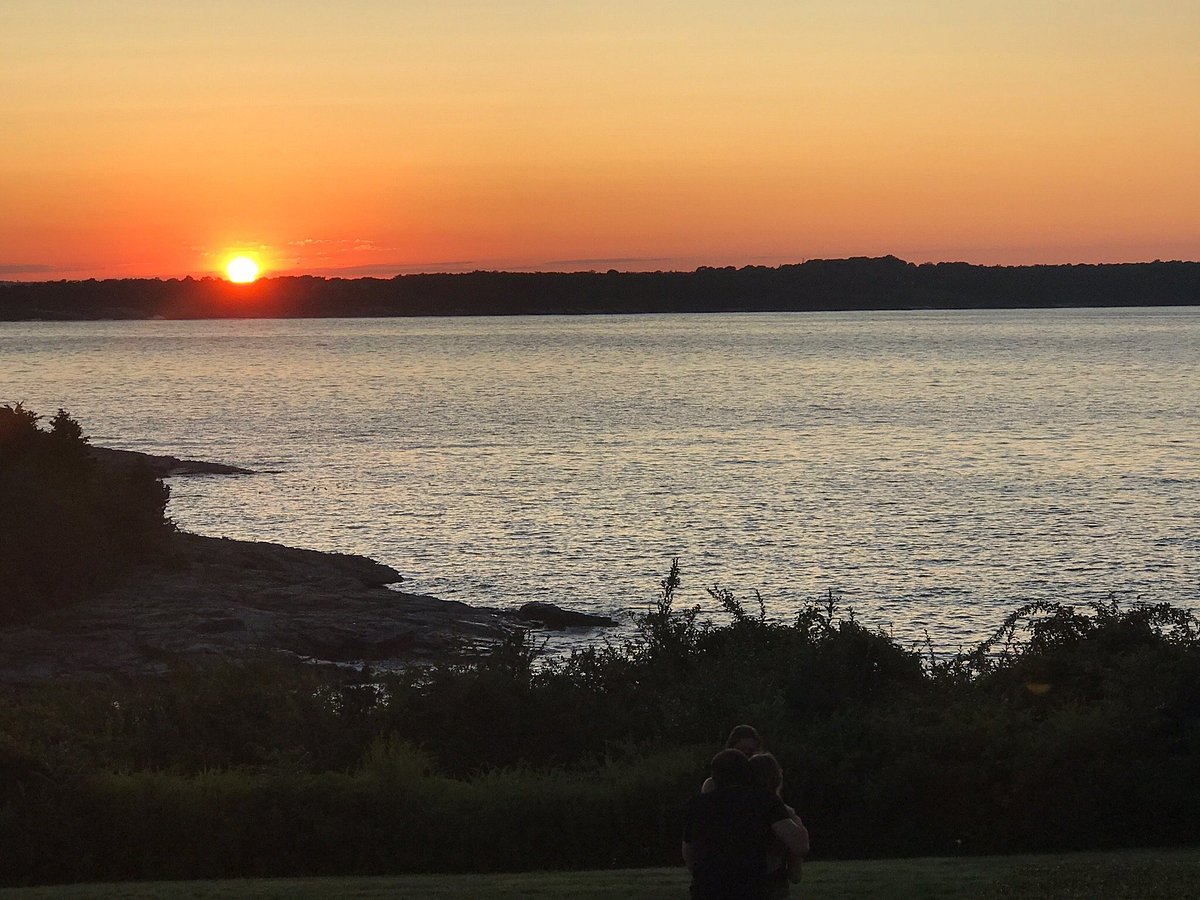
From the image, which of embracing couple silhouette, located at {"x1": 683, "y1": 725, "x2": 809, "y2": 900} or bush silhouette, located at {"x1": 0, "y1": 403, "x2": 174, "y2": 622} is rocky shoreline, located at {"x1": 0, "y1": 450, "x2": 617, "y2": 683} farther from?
embracing couple silhouette, located at {"x1": 683, "y1": 725, "x2": 809, "y2": 900}

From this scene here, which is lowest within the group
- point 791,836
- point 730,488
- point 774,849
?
point 730,488

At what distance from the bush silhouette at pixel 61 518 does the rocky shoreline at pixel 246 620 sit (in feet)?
2.19

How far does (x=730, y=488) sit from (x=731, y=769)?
185ft

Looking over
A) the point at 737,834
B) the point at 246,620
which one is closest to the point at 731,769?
the point at 737,834

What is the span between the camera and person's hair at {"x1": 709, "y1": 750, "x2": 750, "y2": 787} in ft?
28.4

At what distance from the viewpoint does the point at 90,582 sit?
119ft

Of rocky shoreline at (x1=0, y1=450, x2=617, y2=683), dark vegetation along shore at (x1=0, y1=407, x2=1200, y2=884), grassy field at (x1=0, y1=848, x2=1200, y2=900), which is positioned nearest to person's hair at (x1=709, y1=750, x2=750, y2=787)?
grassy field at (x1=0, y1=848, x2=1200, y2=900)

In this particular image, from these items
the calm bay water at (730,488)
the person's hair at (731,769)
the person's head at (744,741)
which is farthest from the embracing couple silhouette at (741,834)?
the calm bay water at (730,488)

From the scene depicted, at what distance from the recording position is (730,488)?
213 ft

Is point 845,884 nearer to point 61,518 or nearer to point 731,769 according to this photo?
point 731,769

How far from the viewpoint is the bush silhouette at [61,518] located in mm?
35188

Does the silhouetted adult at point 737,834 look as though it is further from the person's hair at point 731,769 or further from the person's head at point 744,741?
the person's head at point 744,741

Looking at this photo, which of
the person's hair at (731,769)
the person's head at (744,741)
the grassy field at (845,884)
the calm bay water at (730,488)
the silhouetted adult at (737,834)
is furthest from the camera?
the calm bay water at (730,488)

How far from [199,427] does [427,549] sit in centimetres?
5723
